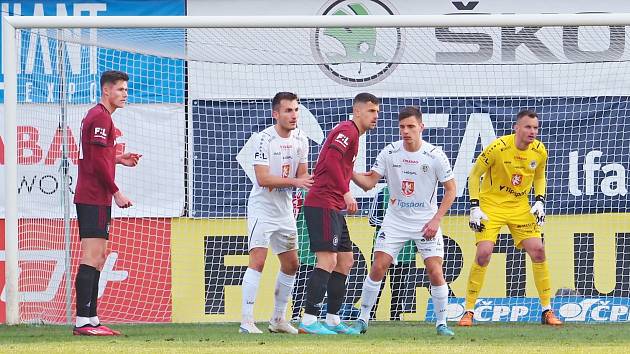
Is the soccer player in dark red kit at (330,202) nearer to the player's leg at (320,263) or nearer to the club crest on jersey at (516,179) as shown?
the player's leg at (320,263)

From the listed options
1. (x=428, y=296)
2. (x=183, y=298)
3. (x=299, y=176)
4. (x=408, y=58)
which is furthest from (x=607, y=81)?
(x=183, y=298)

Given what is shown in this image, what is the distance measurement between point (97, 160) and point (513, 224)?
3906 millimetres

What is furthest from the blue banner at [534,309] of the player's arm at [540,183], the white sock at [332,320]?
the white sock at [332,320]

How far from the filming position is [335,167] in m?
9.20

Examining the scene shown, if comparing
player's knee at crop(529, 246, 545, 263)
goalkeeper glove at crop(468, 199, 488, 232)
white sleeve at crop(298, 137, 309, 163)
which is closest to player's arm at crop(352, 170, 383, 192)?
white sleeve at crop(298, 137, 309, 163)

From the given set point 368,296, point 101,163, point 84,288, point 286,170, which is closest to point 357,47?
point 286,170

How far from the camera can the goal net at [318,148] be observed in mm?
11680

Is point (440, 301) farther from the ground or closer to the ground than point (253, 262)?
closer to the ground

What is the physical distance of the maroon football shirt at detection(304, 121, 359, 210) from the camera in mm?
9156

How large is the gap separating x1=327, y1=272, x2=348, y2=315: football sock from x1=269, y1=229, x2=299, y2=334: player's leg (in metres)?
0.32

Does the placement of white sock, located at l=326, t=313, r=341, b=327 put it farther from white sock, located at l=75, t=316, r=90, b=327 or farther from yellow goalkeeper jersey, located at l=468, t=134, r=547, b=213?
yellow goalkeeper jersey, located at l=468, t=134, r=547, b=213

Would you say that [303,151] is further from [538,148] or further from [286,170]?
[538,148]

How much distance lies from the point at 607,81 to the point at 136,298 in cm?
502

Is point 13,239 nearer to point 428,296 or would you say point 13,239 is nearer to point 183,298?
point 183,298
